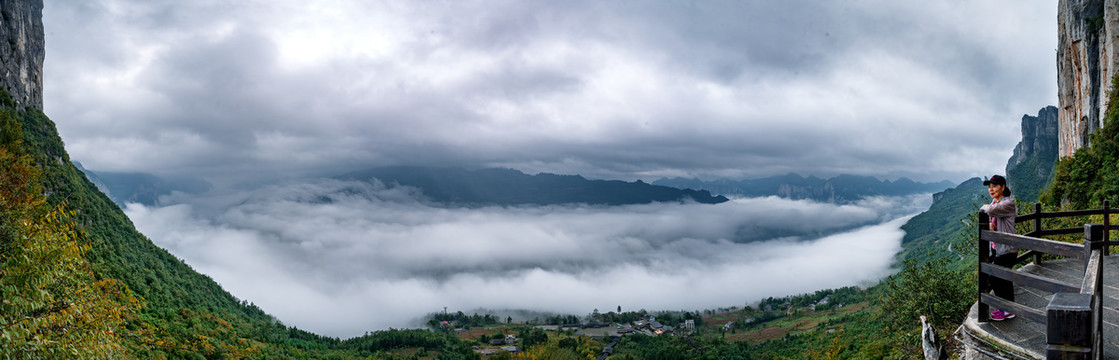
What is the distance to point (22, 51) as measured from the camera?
70812 mm

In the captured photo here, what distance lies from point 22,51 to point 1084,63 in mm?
125424

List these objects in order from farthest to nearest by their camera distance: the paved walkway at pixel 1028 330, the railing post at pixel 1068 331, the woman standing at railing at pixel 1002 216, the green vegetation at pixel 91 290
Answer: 1. the green vegetation at pixel 91 290
2. the woman standing at railing at pixel 1002 216
3. the paved walkway at pixel 1028 330
4. the railing post at pixel 1068 331

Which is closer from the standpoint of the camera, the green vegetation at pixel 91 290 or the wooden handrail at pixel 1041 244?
the wooden handrail at pixel 1041 244

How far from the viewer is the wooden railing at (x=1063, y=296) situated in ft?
13.7

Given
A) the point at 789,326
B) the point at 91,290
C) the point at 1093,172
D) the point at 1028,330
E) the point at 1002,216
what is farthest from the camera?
the point at 789,326

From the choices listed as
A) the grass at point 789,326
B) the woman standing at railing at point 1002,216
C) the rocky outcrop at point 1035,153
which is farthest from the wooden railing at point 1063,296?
the rocky outcrop at point 1035,153

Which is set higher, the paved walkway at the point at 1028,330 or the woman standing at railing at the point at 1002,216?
the woman standing at railing at the point at 1002,216

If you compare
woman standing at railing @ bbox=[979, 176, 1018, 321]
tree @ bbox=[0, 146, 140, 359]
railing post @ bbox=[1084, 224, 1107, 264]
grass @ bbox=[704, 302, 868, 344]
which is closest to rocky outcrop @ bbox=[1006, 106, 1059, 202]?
grass @ bbox=[704, 302, 868, 344]

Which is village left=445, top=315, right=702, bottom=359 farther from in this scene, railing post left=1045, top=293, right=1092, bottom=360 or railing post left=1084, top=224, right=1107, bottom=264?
railing post left=1045, top=293, right=1092, bottom=360

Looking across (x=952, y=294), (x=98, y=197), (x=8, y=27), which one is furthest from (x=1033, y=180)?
(x=8, y=27)

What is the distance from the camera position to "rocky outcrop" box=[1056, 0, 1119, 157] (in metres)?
45.4

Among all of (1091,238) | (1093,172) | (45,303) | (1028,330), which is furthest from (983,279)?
(1093,172)

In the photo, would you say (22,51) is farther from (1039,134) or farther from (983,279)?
(1039,134)

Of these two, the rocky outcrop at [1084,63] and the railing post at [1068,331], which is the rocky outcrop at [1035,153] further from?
the railing post at [1068,331]
